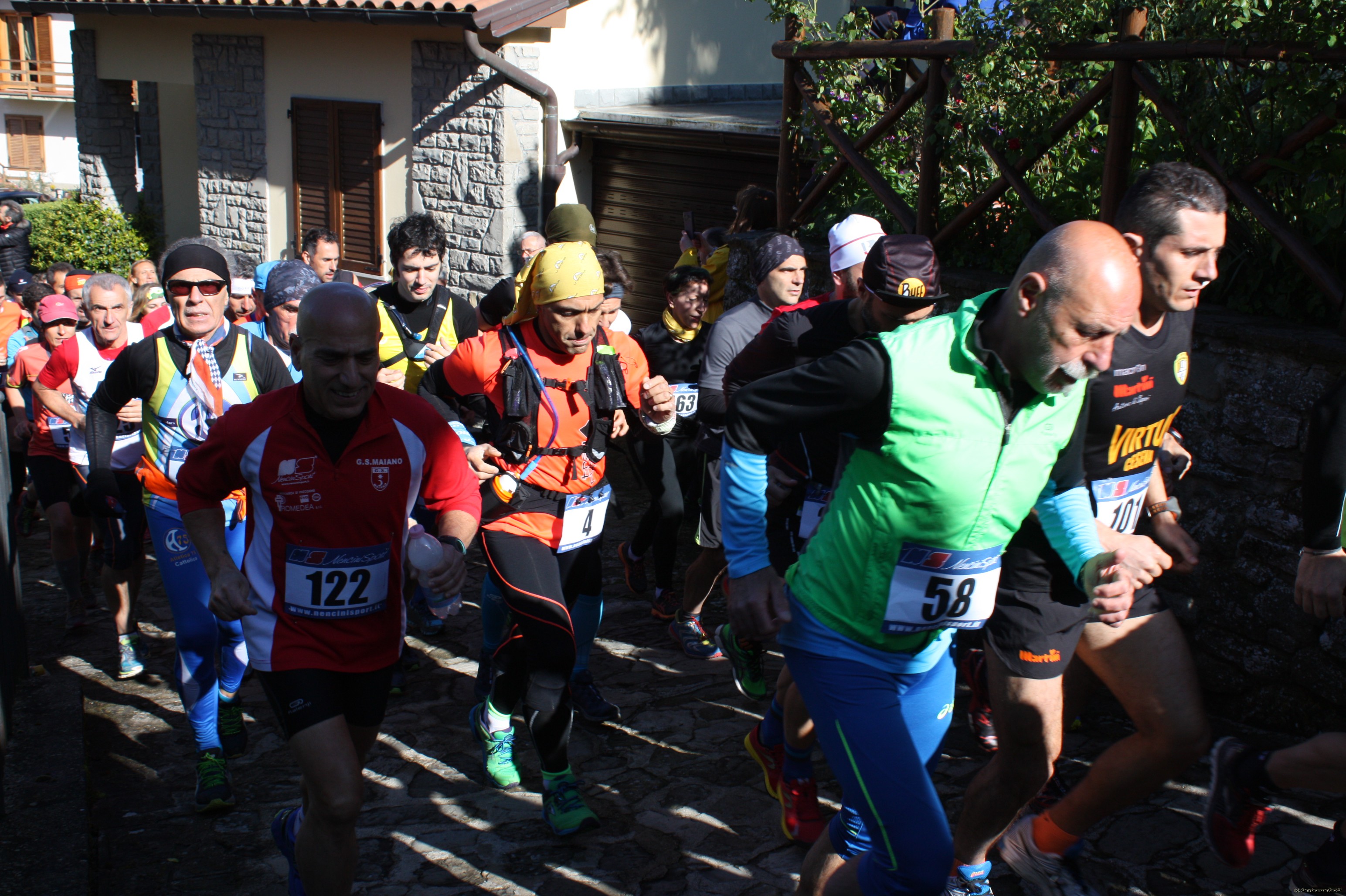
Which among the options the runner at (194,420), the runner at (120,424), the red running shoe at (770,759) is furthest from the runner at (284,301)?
the red running shoe at (770,759)

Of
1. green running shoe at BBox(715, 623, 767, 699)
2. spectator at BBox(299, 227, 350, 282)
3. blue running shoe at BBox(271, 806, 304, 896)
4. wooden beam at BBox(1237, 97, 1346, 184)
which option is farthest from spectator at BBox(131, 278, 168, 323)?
wooden beam at BBox(1237, 97, 1346, 184)

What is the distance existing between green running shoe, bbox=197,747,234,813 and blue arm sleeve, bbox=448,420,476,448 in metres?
1.51

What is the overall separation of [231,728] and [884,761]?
9.96 feet

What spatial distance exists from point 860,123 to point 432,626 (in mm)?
3967

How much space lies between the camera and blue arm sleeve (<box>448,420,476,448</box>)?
428 centimetres

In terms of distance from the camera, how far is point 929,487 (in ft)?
8.20

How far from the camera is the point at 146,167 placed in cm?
1662

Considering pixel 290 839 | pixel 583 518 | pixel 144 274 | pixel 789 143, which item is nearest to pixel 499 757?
pixel 583 518

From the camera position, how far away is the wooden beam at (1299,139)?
436cm

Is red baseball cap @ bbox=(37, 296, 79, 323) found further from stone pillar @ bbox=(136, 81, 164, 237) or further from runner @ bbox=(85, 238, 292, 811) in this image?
stone pillar @ bbox=(136, 81, 164, 237)

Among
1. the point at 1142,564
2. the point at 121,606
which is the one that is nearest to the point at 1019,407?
the point at 1142,564

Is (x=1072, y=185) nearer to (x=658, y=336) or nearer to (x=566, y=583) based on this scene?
(x=658, y=336)

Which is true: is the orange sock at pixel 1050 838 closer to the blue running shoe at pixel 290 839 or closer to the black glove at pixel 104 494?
the blue running shoe at pixel 290 839

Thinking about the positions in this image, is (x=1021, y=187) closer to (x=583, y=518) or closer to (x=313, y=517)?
(x=583, y=518)
